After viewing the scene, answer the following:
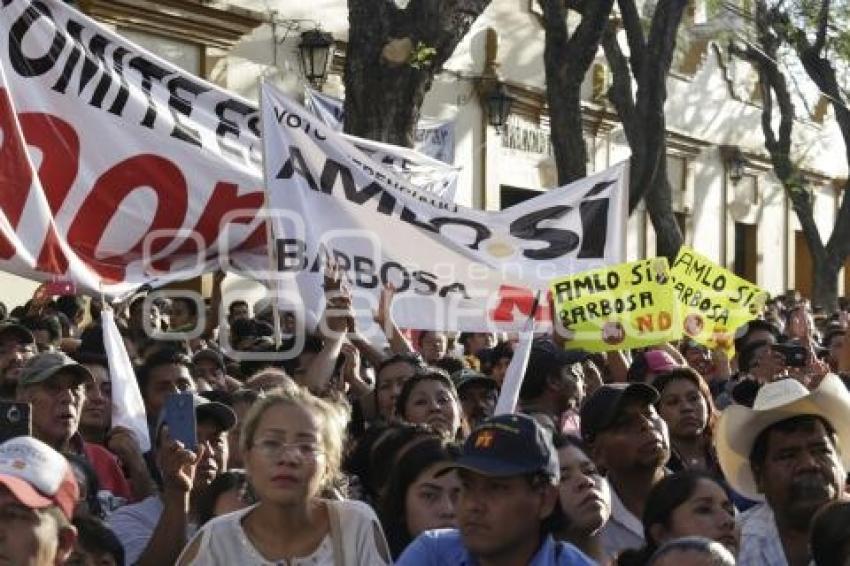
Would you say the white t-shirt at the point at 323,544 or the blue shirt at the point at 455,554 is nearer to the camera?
the blue shirt at the point at 455,554

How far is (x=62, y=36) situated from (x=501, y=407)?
2715 millimetres

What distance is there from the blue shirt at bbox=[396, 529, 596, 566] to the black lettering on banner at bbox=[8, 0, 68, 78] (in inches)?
170

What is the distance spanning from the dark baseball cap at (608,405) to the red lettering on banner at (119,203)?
263cm

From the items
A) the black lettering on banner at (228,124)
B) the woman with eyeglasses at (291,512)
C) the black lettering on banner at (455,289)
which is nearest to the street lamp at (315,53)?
the black lettering on banner at (455,289)

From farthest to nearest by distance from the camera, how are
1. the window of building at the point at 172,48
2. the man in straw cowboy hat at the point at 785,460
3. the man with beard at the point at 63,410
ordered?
the window of building at the point at 172,48 < the man with beard at the point at 63,410 < the man in straw cowboy hat at the point at 785,460

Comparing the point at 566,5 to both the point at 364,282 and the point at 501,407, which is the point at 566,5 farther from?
the point at 501,407

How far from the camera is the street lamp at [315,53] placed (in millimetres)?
17859

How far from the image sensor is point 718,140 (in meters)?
32.8

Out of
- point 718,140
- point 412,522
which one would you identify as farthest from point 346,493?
point 718,140

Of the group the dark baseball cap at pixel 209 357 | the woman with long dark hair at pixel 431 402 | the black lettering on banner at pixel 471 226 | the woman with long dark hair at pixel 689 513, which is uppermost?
the black lettering on banner at pixel 471 226

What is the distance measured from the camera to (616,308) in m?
10.7

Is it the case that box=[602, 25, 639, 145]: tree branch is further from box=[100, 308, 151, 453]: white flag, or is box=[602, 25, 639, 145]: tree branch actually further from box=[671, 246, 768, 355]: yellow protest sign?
box=[100, 308, 151, 453]: white flag

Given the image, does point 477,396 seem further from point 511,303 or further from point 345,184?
point 511,303

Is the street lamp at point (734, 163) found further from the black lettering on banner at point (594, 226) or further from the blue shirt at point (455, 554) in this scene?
the blue shirt at point (455, 554)
